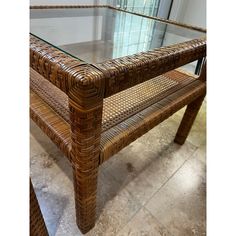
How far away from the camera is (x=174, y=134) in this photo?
126cm

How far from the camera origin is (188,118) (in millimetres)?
1033

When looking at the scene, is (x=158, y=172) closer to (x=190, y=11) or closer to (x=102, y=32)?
(x=102, y=32)

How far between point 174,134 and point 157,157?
10.2 inches

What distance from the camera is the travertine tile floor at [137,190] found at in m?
0.77

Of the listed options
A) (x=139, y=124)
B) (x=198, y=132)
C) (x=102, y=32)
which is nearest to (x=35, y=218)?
(x=139, y=124)

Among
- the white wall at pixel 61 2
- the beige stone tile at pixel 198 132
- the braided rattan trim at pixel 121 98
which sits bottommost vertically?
the beige stone tile at pixel 198 132

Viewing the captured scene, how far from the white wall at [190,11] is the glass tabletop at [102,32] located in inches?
47.2

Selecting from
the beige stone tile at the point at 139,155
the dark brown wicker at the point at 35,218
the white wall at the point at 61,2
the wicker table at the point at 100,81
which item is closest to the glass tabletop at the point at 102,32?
the wicker table at the point at 100,81

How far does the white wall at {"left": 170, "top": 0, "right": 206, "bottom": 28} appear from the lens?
2092mm

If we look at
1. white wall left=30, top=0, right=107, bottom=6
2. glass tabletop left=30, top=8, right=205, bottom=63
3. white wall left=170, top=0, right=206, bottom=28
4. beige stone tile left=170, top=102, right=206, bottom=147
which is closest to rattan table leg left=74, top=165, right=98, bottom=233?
glass tabletop left=30, top=8, right=205, bottom=63

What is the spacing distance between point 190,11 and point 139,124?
211 centimetres

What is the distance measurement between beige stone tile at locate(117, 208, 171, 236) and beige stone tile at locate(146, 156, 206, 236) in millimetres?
25

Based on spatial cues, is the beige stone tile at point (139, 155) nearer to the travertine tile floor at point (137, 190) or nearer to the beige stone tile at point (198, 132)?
the travertine tile floor at point (137, 190)

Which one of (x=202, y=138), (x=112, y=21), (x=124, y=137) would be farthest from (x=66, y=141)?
(x=202, y=138)
